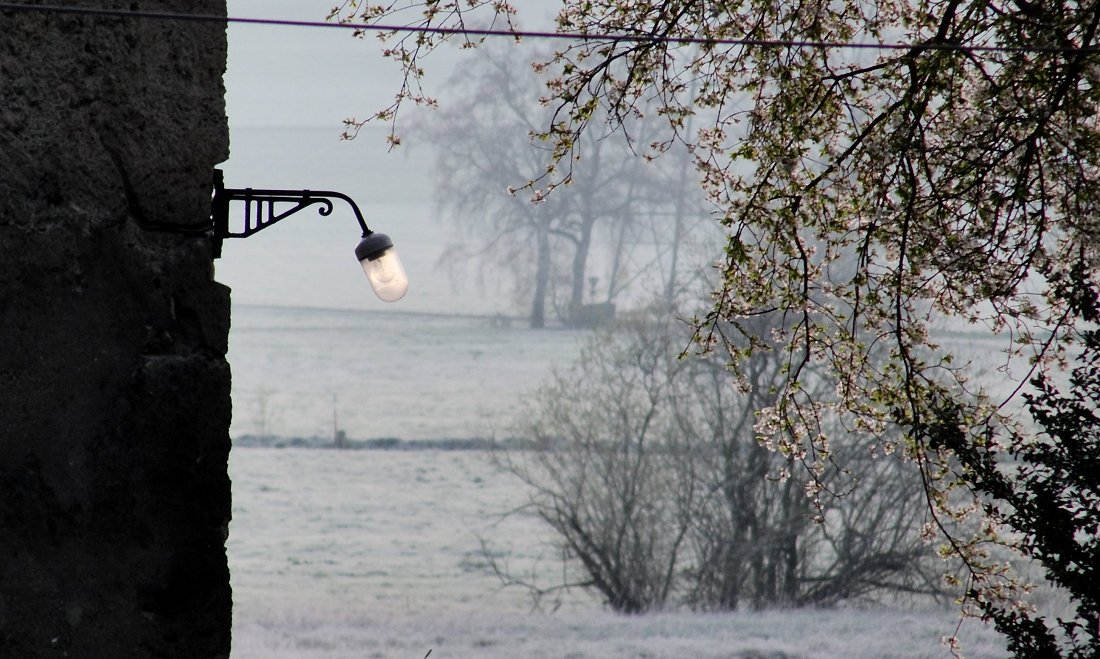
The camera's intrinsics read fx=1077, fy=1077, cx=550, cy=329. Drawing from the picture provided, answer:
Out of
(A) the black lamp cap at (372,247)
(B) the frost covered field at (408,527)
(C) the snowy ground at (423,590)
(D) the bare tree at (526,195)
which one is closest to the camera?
(A) the black lamp cap at (372,247)

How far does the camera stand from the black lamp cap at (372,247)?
2539mm

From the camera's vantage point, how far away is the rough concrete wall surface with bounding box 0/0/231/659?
191 cm

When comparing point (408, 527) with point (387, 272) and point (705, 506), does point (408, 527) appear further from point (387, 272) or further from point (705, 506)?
point (387, 272)

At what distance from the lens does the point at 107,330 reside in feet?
6.42

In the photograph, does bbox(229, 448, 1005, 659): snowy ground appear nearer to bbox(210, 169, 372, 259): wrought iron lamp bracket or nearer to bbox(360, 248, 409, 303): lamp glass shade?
bbox(360, 248, 409, 303): lamp glass shade

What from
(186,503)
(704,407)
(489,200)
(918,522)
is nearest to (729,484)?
(704,407)

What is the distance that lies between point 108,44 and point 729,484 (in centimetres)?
718

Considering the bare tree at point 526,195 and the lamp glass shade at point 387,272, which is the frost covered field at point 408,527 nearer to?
the bare tree at point 526,195

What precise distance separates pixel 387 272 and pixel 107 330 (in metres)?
0.77

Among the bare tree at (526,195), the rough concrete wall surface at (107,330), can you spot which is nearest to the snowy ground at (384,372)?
the bare tree at (526,195)

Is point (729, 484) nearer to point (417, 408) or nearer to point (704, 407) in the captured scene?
point (704, 407)

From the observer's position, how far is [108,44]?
1.94m

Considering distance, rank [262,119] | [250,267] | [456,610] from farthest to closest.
→ 1. [250,267]
2. [262,119]
3. [456,610]

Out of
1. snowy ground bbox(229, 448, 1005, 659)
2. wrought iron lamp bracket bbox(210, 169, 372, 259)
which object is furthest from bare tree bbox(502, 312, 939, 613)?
wrought iron lamp bracket bbox(210, 169, 372, 259)
